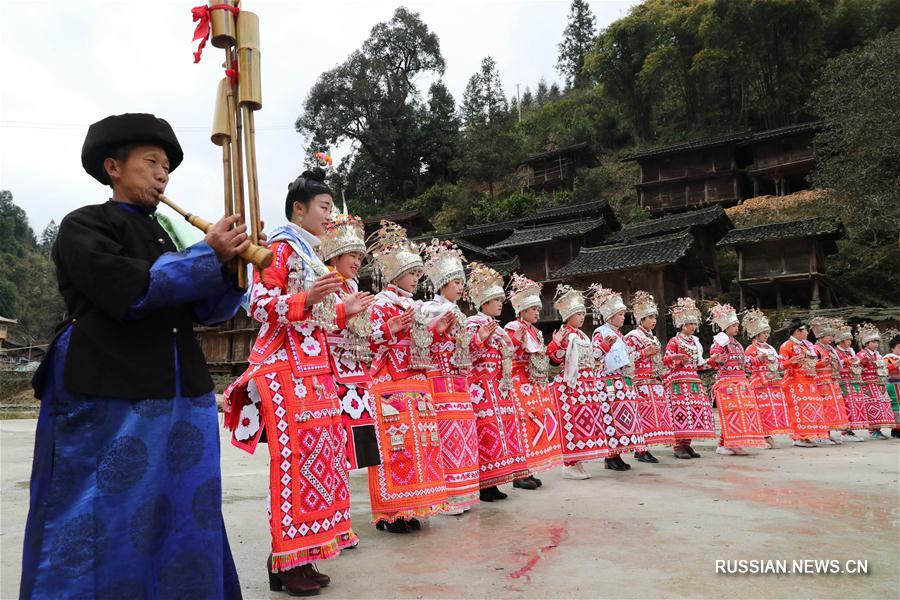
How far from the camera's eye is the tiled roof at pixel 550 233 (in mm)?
29822

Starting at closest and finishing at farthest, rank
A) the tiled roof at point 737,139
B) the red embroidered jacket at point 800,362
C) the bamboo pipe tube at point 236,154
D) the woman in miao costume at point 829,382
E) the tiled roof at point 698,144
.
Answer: the bamboo pipe tube at point 236,154 → the red embroidered jacket at point 800,362 → the woman in miao costume at point 829,382 → the tiled roof at point 737,139 → the tiled roof at point 698,144

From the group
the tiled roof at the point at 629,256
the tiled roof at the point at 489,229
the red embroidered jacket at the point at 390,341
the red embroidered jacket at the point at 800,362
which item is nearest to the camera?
the red embroidered jacket at the point at 390,341

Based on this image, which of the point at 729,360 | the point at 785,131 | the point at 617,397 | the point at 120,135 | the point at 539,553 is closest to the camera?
the point at 120,135

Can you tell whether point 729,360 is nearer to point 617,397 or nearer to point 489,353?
point 617,397

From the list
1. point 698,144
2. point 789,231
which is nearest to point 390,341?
point 789,231

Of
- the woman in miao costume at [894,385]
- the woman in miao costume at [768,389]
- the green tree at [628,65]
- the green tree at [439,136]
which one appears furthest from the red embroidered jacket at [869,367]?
the green tree at [439,136]

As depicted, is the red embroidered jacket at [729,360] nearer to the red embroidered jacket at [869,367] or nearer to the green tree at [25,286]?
the red embroidered jacket at [869,367]

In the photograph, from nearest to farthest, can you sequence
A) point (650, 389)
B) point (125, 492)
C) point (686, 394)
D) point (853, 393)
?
point (125, 492) → point (650, 389) → point (686, 394) → point (853, 393)

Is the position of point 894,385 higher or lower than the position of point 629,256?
lower

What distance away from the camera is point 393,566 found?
3.72m

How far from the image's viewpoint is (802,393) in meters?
11.4

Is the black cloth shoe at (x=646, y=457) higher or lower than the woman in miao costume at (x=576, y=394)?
lower

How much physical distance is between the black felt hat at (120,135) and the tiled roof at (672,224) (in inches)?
1144

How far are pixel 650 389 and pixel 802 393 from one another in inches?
179
